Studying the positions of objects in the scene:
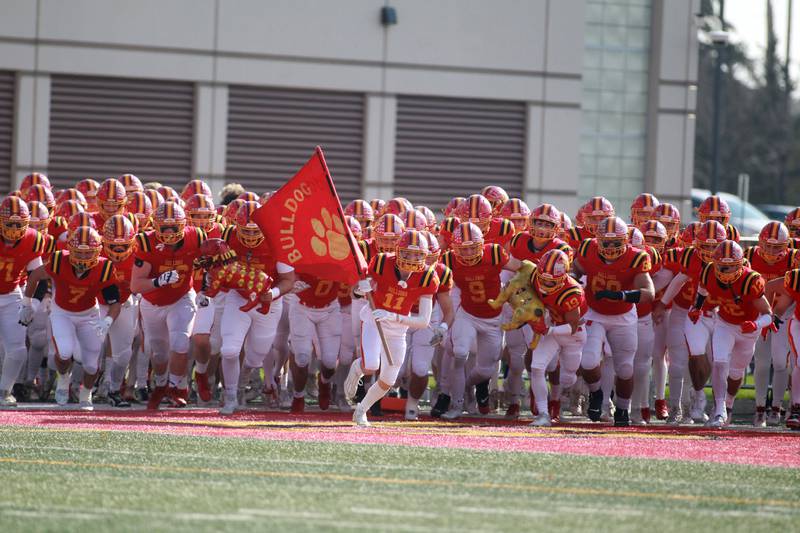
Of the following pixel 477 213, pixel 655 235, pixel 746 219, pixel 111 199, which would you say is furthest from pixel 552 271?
pixel 746 219

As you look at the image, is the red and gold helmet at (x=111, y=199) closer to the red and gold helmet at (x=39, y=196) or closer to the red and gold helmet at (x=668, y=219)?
the red and gold helmet at (x=39, y=196)

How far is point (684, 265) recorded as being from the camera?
12.9m

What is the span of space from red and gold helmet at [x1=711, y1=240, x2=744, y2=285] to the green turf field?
3087 mm

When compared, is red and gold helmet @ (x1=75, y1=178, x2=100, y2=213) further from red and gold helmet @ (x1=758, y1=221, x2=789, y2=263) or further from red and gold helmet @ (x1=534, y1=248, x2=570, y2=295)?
red and gold helmet @ (x1=758, y1=221, x2=789, y2=263)

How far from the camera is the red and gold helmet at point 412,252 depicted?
11531 mm

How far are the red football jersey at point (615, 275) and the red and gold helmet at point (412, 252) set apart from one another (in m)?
1.80

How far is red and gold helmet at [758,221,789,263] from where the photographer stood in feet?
42.5

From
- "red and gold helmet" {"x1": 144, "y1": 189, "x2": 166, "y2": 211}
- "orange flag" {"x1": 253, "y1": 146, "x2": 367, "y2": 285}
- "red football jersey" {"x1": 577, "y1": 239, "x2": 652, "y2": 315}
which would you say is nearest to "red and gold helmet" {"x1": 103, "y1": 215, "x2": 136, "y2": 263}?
"orange flag" {"x1": 253, "y1": 146, "x2": 367, "y2": 285}

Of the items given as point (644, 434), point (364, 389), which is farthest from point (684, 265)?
point (364, 389)

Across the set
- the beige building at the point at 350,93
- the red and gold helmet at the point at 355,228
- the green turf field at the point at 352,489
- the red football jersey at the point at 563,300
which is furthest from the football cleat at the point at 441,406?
the beige building at the point at 350,93

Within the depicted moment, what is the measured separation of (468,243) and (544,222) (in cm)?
92

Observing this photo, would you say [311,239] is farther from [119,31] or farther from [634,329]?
[119,31]

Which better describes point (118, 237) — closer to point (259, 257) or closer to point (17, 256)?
point (17, 256)

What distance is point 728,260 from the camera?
12148 millimetres
